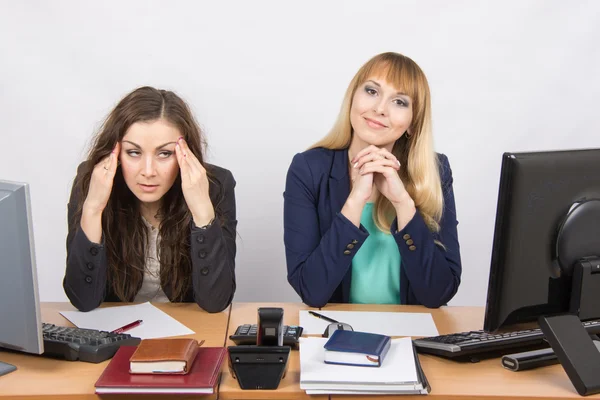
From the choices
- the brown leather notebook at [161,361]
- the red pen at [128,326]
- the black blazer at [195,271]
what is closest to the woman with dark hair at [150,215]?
the black blazer at [195,271]

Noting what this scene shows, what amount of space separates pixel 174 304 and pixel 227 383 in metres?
0.66

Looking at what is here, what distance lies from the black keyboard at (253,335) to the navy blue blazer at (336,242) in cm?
34

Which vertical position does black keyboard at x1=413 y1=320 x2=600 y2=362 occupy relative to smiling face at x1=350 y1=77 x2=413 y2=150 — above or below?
below

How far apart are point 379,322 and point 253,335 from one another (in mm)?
396

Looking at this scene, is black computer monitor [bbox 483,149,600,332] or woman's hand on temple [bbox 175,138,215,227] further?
woman's hand on temple [bbox 175,138,215,227]

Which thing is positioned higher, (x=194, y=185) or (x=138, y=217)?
(x=194, y=185)

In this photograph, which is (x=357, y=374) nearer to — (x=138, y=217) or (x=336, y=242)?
(x=336, y=242)

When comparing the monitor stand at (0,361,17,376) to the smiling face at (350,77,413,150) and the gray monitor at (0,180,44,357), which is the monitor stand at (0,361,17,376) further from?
the smiling face at (350,77,413,150)

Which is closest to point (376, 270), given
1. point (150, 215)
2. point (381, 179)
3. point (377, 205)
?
point (377, 205)

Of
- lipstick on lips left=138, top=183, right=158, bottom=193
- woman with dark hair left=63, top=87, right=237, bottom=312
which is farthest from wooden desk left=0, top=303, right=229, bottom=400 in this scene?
lipstick on lips left=138, top=183, right=158, bottom=193

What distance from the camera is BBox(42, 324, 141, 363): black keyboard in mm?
1660

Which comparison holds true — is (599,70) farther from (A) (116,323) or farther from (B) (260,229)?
(A) (116,323)

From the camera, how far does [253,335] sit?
179cm

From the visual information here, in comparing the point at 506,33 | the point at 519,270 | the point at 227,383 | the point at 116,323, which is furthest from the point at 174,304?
the point at 506,33
